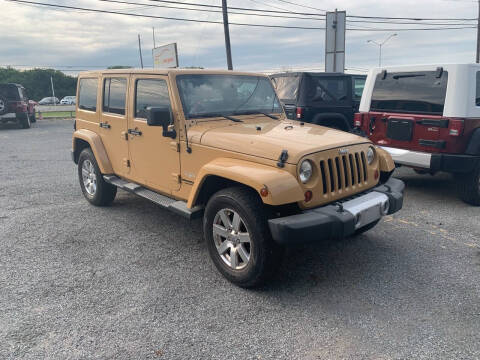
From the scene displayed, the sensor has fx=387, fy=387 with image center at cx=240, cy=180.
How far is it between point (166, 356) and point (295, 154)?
5.79 ft

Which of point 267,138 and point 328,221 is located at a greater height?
point 267,138

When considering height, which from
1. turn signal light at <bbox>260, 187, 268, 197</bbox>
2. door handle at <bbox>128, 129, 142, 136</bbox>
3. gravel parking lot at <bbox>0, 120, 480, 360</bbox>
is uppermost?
door handle at <bbox>128, 129, 142, 136</bbox>

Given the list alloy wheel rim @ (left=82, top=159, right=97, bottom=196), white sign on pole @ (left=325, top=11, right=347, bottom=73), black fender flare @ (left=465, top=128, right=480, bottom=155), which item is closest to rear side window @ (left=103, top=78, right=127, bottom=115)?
alloy wheel rim @ (left=82, top=159, right=97, bottom=196)

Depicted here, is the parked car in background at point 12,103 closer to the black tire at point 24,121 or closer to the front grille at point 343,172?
the black tire at point 24,121

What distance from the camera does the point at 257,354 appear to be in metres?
2.60

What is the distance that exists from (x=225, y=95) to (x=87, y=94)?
2549 millimetres

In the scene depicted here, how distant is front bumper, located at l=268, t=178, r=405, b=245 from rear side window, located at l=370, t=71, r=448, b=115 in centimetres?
301

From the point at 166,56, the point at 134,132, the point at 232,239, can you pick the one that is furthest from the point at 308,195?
the point at 166,56

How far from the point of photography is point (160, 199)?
4297 mm

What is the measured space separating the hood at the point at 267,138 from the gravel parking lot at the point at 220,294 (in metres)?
1.21

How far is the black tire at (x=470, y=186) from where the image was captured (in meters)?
5.50

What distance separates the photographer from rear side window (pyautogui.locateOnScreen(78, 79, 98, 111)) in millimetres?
5512

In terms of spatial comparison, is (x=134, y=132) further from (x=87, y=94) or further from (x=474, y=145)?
(x=474, y=145)

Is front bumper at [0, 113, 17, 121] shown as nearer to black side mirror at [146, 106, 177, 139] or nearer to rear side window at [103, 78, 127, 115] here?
rear side window at [103, 78, 127, 115]
